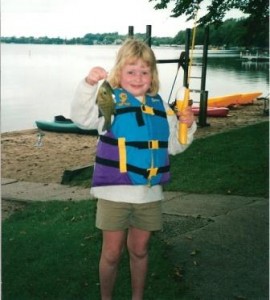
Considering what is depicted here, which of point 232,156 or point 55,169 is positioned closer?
point 232,156

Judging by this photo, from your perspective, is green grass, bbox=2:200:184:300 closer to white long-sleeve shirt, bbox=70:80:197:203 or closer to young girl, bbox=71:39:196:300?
young girl, bbox=71:39:196:300

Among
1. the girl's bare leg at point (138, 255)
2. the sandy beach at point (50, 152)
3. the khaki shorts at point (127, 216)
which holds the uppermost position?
the khaki shorts at point (127, 216)

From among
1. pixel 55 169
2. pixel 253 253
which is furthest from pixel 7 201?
pixel 253 253

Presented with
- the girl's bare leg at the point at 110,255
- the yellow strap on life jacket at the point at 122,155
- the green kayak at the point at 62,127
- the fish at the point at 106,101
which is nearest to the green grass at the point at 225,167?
the girl's bare leg at the point at 110,255

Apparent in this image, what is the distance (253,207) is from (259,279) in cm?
201

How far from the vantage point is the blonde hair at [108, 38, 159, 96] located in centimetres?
303

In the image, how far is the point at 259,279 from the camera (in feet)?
12.3

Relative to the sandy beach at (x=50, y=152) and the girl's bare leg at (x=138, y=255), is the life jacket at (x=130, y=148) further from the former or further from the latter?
the sandy beach at (x=50, y=152)

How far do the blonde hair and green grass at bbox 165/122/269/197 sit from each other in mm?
3990

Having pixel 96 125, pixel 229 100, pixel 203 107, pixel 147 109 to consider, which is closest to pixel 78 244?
pixel 96 125

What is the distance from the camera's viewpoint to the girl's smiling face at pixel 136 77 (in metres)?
3.05

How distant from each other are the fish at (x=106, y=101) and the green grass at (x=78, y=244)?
5.10ft

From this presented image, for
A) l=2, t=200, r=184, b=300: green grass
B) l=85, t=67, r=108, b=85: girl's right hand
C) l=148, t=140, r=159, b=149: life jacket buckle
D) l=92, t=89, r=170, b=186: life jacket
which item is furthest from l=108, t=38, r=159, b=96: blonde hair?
l=2, t=200, r=184, b=300: green grass

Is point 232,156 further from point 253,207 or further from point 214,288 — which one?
point 214,288
